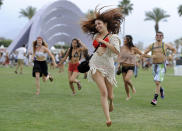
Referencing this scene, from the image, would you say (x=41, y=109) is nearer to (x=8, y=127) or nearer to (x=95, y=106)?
(x=95, y=106)

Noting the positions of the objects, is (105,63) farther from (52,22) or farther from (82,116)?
(52,22)

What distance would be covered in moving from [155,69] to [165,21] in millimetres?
67134

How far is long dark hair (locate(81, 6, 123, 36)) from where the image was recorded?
6848mm

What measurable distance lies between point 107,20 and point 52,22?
194ft

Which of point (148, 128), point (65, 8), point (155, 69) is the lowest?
point (148, 128)

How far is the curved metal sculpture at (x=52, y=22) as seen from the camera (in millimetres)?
51716

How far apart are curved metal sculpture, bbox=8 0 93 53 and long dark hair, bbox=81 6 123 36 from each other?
4084cm

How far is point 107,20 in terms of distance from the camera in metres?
6.85

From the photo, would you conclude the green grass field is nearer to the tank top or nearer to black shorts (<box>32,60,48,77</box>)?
the tank top

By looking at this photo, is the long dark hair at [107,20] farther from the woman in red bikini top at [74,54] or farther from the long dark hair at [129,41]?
the woman in red bikini top at [74,54]

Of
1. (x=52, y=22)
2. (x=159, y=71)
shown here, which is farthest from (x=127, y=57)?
(x=52, y=22)

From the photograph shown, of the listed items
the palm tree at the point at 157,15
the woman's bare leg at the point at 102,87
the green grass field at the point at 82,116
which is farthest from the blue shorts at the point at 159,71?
the palm tree at the point at 157,15

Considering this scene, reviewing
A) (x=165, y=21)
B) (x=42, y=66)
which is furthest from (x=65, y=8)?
(x=42, y=66)

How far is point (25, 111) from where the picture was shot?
8266 mm
